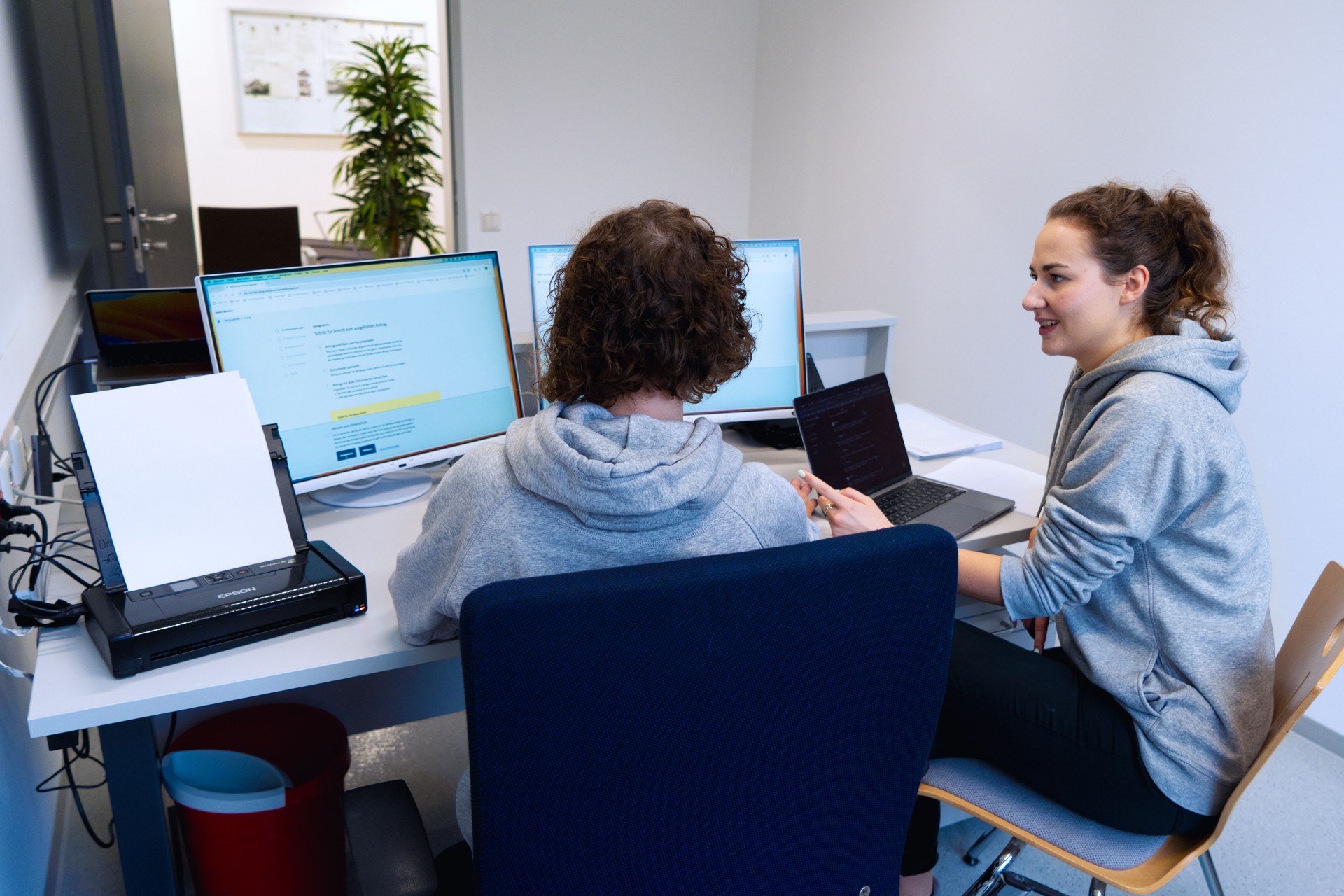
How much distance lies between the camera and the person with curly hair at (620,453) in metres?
0.90

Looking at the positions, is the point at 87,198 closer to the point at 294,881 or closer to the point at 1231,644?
the point at 294,881

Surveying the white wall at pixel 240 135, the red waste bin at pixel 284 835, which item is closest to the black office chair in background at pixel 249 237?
the white wall at pixel 240 135

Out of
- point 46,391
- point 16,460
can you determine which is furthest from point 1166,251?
point 46,391

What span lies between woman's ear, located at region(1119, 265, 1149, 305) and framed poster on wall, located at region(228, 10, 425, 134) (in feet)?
17.6

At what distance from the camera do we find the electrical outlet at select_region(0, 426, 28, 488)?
1.38 meters

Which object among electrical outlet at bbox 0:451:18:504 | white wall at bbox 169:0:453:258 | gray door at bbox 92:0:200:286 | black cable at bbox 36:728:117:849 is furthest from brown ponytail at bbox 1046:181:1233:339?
white wall at bbox 169:0:453:258

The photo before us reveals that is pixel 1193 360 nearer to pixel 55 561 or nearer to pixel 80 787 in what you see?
pixel 55 561

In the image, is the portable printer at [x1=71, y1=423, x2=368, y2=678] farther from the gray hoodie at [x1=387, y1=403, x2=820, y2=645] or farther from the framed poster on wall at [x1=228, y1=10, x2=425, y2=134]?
the framed poster on wall at [x1=228, y1=10, x2=425, y2=134]

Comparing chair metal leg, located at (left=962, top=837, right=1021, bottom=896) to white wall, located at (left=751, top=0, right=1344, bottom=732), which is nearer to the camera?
chair metal leg, located at (left=962, top=837, right=1021, bottom=896)

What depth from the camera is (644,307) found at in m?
0.95

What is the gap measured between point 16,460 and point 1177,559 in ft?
5.72

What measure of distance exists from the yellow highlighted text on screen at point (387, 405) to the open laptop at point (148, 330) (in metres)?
0.29

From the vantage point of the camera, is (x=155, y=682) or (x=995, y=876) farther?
(x=995, y=876)

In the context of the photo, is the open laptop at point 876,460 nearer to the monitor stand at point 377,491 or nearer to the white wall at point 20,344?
the monitor stand at point 377,491
